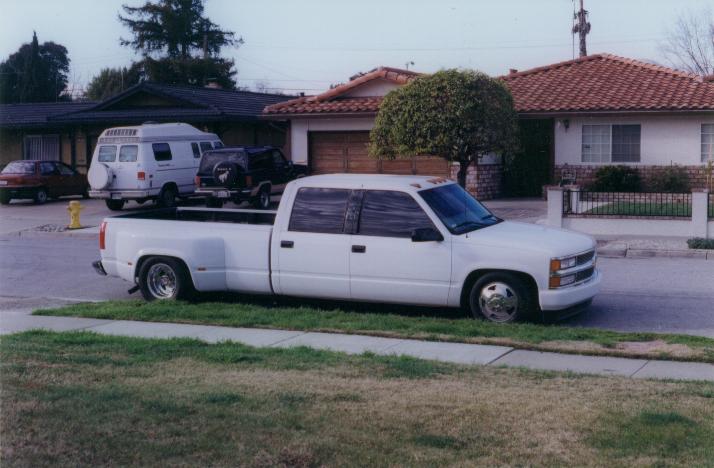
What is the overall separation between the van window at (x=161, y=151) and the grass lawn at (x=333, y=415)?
21.2 metres

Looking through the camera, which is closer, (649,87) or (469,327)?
(469,327)

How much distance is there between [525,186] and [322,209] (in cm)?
2029

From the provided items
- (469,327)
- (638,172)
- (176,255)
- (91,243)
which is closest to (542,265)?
(469,327)

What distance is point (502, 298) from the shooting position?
10.7 metres

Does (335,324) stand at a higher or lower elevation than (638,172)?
lower

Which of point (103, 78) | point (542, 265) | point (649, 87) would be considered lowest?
point (542, 265)

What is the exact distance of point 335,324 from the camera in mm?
10508

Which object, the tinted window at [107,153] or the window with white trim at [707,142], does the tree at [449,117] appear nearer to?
the window with white trim at [707,142]

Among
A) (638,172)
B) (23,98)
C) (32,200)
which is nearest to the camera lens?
(638,172)

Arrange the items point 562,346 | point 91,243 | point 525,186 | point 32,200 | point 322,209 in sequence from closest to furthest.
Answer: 1. point 562,346
2. point 322,209
3. point 91,243
4. point 525,186
5. point 32,200

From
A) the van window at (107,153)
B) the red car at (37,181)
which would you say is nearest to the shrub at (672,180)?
the van window at (107,153)

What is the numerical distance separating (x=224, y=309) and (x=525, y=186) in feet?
68.1

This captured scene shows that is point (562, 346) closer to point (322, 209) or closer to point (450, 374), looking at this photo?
point (450, 374)

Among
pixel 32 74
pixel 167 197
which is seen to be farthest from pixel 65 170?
pixel 32 74
